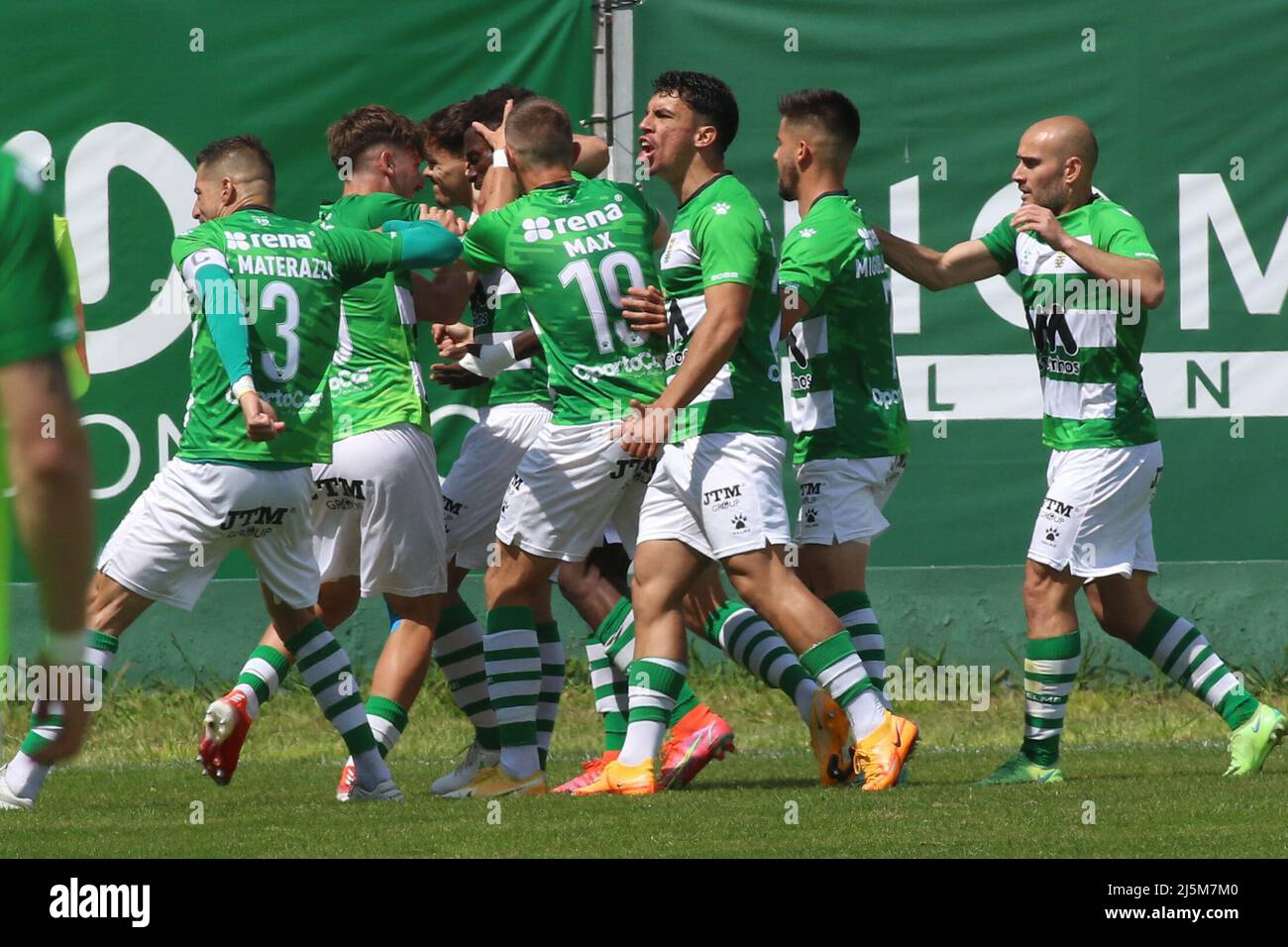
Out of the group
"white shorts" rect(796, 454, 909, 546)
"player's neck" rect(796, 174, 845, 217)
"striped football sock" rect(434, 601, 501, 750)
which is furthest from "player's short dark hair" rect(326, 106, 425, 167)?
"white shorts" rect(796, 454, 909, 546)

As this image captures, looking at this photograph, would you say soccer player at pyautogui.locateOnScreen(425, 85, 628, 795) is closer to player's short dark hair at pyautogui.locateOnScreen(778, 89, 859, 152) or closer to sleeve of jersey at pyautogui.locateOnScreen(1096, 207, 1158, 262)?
player's short dark hair at pyautogui.locateOnScreen(778, 89, 859, 152)

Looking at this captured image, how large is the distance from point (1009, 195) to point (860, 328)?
3.17m

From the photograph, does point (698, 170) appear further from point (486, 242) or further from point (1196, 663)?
point (1196, 663)

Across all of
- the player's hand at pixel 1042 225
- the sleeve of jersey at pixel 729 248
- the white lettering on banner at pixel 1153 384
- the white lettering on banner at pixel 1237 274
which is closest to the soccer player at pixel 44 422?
the sleeve of jersey at pixel 729 248

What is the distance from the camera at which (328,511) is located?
25.0 ft

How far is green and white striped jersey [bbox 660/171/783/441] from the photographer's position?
680 centimetres

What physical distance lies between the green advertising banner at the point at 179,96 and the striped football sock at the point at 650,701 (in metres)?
3.49

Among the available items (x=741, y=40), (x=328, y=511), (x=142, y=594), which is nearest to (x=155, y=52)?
(x=741, y=40)

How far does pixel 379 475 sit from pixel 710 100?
1.78m

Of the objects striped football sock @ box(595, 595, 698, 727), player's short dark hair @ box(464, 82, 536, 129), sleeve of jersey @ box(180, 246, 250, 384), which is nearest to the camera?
sleeve of jersey @ box(180, 246, 250, 384)

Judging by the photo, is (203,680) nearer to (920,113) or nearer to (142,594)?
(142,594)

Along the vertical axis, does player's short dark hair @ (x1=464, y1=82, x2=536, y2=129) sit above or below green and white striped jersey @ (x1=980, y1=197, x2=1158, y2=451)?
above

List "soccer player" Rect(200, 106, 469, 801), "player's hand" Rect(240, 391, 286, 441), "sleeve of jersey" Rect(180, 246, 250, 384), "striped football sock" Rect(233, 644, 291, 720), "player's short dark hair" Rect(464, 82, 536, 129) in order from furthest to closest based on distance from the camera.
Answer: "player's short dark hair" Rect(464, 82, 536, 129) < "soccer player" Rect(200, 106, 469, 801) < "striped football sock" Rect(233, 644, 291, 720) < "sleeve of jersey" Rect(180, 246, 250, 384) < "player's hand" Rect(240, 391, 286, 441)

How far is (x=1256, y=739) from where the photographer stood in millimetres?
7281
